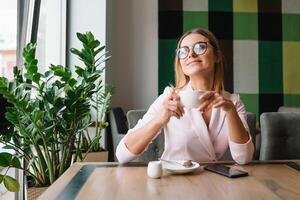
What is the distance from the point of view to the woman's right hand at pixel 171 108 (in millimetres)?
1089

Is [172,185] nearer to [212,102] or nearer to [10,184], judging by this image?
[212,102]

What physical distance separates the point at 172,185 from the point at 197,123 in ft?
1.55

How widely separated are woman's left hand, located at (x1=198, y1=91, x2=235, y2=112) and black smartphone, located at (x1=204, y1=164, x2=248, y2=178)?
20 cm

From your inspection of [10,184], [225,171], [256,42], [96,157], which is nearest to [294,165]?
[225,171]

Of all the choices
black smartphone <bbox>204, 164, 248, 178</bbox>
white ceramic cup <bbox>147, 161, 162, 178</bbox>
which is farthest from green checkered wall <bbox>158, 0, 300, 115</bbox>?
white ceramic cup <bbox>147, 161, 162, 178</bbox>

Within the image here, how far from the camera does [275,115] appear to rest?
1579 millimetres

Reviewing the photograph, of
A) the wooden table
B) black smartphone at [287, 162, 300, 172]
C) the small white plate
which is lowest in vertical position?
the wooden table

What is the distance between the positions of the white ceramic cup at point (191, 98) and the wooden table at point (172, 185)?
8.9 inches

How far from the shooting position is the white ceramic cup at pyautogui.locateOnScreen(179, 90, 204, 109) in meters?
0.98

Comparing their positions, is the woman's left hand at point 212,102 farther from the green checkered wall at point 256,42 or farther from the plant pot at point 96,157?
the green checkered wall at point 256,42

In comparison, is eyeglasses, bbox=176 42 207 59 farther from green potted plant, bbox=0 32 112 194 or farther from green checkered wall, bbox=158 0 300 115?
green checkered wall, bbox=158 0 300 115

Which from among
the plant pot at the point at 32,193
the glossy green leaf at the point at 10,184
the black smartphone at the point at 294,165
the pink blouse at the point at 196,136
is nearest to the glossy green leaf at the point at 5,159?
the glossy green leaf at the point at 10,184

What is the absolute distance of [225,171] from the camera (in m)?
0.99

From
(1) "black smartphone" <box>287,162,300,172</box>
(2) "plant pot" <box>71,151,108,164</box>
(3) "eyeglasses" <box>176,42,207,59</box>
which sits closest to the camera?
(1) "black smartphone" <box>287,162,300,172</box>
